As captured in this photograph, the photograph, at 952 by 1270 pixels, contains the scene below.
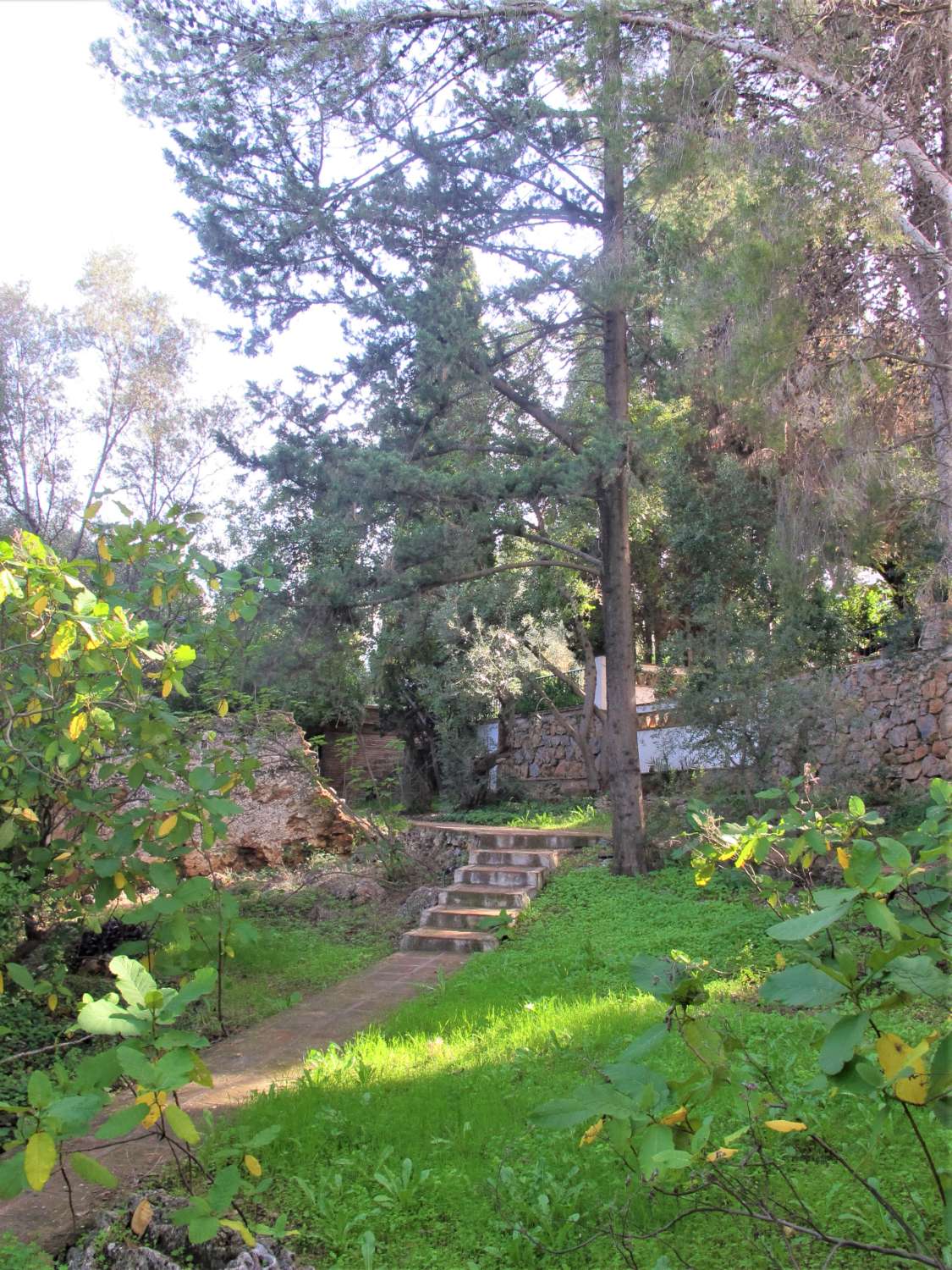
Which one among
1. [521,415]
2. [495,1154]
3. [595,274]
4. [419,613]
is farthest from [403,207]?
[495,1154]

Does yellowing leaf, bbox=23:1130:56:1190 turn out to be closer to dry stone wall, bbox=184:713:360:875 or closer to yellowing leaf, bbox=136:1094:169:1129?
yellowing leaf, bbox=136:1094:169:1129

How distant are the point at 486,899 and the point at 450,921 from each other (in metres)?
0.53

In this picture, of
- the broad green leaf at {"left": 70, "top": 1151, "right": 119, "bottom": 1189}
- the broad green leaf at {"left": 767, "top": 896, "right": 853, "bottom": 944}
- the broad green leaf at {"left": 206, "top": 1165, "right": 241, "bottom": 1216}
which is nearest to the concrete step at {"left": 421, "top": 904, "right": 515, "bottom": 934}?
the broad green leaf at {"left": 206, "top": 1165, "right": 241, "bottom": 1216}

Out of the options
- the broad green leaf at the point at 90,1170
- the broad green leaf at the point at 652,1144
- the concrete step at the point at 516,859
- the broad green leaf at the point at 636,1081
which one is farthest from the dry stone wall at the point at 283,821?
the broad green leaf at the point at 652,1144

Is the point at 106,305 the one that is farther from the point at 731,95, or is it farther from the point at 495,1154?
the point at 495,1154

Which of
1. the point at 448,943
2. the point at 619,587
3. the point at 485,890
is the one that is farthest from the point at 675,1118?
the point at 619,587

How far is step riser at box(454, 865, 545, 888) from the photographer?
30.3ft

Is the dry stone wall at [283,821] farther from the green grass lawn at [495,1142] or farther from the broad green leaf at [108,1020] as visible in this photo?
the broad green leaf at [108,1020]

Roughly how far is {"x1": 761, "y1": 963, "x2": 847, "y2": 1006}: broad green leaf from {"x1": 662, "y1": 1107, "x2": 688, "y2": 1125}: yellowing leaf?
9.5 inches

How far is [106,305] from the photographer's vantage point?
2094 cm

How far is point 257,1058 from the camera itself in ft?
15.6

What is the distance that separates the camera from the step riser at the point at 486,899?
28.3 ft

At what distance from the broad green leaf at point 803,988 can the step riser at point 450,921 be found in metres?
7.16

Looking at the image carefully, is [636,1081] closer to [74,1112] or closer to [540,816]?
[74,1112]
